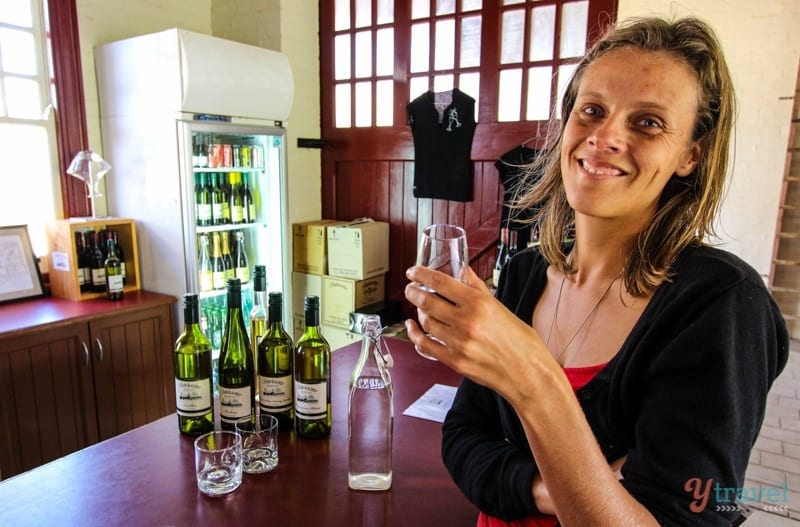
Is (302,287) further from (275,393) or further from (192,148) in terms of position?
(275,393)

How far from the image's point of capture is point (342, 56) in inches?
162

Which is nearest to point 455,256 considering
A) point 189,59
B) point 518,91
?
point 189,59

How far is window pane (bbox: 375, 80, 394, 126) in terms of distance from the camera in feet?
13.0

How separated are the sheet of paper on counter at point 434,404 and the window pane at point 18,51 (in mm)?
2986

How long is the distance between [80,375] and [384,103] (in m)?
2.66

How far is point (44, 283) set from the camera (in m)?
2.99

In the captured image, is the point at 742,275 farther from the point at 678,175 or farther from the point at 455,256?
the point at 455,256

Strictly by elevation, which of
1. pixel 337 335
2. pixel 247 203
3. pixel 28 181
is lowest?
pixel 337 335

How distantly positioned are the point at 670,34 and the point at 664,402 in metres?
0.57

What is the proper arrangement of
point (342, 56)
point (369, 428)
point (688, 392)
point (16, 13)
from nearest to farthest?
point (688, 392) → point (369, 428) → point (16, 13) → point (342, 56)

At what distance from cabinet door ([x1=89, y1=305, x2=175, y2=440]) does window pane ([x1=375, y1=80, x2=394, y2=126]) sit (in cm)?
204

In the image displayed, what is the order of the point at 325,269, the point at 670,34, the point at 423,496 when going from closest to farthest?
1. the point at 670,34
2. the point at 423,496
3. the point at 325,269

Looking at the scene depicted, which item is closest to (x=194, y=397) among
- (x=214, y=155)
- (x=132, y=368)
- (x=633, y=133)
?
(x=633, y=133)

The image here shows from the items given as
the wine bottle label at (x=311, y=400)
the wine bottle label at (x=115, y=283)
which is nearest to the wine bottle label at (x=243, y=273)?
the wine bottle label at (x=115, y=283)
